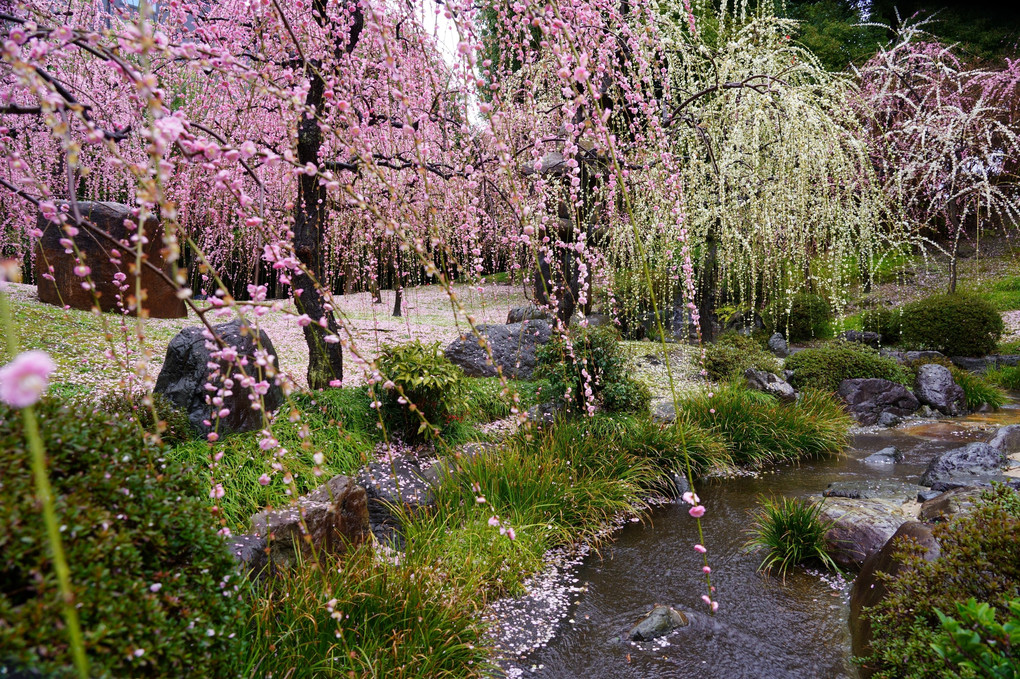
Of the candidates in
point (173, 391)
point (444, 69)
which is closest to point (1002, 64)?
point (444, 69)

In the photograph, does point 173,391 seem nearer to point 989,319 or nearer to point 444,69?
point 444,69

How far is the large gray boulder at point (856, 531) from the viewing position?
12.1 ft

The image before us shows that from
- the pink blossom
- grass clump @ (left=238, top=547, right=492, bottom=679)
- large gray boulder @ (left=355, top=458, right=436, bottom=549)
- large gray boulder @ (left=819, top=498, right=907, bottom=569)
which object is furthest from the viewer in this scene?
large gray boulder @ (left=355, top=458, right=436, bottom=549)

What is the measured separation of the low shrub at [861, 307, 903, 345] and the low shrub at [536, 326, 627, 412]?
6752 mm

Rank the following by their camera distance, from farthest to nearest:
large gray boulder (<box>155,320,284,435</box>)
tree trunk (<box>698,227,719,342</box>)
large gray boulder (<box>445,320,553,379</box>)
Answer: tree trunk (<box>698,227,719,342</box>), large gray boulder (<box>445,320,553,379</box>), large gray boulder (<box>155,320,284,435</box>)

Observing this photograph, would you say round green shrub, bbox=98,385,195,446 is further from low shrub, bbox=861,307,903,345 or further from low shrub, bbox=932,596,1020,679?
low shrub, bbox=861,307,903,345

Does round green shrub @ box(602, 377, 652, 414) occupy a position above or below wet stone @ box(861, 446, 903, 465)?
above

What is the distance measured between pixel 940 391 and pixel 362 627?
8168 mm

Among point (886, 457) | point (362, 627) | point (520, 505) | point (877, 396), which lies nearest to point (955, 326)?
point (877, 396)

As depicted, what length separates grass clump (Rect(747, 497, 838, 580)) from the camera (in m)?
3.73

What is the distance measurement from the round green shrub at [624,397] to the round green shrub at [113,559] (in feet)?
14.3

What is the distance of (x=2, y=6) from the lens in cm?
414

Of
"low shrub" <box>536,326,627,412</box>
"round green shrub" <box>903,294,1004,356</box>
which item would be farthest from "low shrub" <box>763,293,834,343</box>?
"low shrub" <box>536,326,627,412</box>

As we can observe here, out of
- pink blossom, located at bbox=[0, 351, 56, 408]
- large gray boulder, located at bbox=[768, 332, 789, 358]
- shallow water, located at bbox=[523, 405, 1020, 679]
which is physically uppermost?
pink blossom, located at bbox=[0, 351, 56, 408]
